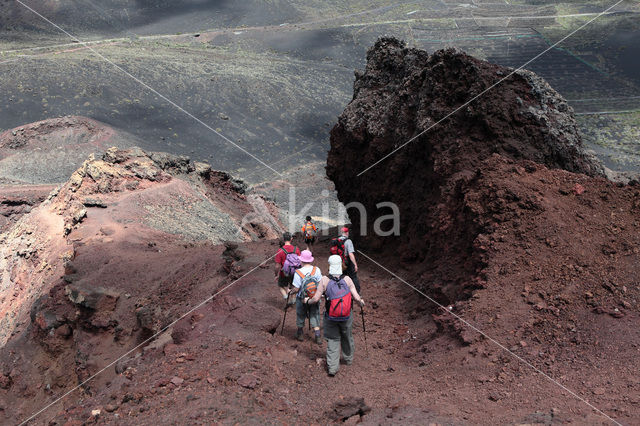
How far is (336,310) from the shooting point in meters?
6.38

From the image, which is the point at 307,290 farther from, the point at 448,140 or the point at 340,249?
the point at 448,140

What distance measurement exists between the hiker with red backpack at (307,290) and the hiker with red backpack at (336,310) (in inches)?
18.9

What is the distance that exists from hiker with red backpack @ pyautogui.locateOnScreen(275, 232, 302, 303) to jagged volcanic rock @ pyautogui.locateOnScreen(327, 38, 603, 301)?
2.27 meters

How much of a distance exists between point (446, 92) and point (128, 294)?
697cm

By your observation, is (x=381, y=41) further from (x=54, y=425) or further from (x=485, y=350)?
(x=54, y=425)

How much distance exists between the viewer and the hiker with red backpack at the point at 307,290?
721 cm

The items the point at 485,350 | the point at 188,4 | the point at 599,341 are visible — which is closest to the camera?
the point at 599,341

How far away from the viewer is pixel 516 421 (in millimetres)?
4715

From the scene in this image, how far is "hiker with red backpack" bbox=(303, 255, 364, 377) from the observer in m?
6.40

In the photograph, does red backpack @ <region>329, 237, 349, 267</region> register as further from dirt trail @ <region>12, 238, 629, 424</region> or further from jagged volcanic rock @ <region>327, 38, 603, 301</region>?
jagged volcanic rock @ <region>327, 38, 603, 301</region>

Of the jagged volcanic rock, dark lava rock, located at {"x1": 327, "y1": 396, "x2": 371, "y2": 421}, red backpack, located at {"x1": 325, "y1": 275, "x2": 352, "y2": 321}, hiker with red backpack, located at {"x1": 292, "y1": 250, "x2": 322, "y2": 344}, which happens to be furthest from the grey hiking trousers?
the jagged volcanic rock

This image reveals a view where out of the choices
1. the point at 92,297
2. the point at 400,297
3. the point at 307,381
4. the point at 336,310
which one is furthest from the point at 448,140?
the point at 92,297

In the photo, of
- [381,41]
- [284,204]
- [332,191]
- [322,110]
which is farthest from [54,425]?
[322,110]

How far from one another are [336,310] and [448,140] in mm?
4205
